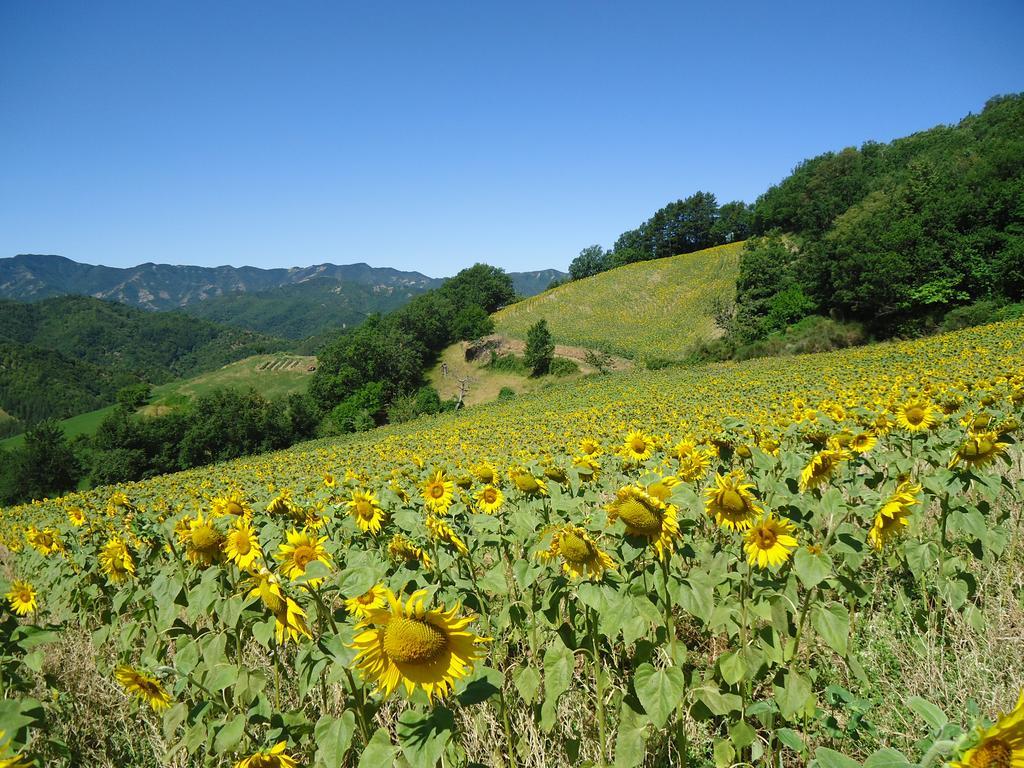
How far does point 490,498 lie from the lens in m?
3.89

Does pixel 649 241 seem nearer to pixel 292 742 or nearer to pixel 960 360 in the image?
pixel 960 360

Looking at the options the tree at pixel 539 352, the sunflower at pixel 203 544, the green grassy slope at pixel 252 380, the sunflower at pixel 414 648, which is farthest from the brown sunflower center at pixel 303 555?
the green grassy slope at pixel 252 380

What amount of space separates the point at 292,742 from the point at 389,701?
2.71ft

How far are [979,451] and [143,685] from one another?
4.63 m

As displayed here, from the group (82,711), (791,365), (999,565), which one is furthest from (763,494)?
(791,365)

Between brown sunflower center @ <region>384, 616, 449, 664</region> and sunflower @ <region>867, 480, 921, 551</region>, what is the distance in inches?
94.7

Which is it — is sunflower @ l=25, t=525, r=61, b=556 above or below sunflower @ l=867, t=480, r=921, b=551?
below

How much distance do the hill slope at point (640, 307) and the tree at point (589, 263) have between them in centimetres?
2609

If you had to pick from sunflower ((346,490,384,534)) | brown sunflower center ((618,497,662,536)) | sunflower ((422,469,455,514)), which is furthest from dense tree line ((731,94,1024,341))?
sunflower ((346,490,384,534))

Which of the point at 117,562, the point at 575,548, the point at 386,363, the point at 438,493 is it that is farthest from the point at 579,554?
the point at 386,363

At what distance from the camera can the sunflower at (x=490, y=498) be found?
3.81 meters

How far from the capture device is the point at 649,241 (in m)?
94.0

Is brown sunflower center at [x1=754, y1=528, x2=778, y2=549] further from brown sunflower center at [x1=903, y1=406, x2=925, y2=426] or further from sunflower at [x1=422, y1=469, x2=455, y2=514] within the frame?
brown sunflower center at [x1=903, y1=406, x2=925, y2=426]

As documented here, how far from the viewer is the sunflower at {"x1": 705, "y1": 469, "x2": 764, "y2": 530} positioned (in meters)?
2.56
